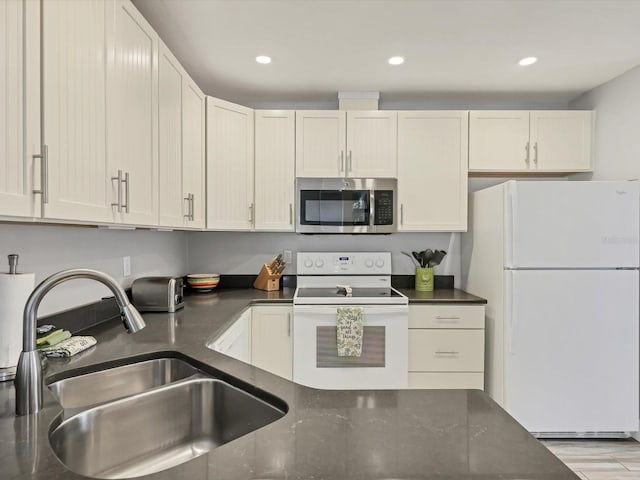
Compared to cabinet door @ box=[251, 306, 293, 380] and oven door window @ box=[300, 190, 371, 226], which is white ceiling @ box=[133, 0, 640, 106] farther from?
cabinet door @ box=[251, 306, 293, 380]

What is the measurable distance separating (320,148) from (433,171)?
0.90 m

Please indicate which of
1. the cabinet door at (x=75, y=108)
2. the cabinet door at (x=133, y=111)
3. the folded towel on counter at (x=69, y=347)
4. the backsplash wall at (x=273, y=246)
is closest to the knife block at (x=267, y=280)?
the backsplash wall at (x=273, y=246)

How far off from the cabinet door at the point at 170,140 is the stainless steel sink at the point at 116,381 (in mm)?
737

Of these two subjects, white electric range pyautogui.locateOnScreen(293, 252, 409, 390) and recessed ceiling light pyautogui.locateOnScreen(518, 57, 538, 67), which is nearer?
recessed ceiling light pyautogui.locateOnScreen(518, 57, 538, 67)

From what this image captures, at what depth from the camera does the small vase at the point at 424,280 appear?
119 inches

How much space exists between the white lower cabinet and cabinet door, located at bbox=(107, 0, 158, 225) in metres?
1.87

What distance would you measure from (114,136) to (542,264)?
7.96 feet

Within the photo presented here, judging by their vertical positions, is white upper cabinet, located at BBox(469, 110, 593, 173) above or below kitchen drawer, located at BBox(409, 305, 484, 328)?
above

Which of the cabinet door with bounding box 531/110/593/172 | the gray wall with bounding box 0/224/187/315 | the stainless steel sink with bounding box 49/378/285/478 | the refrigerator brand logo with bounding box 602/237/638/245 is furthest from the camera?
the cabinet door with bounding box 531/110/593/172

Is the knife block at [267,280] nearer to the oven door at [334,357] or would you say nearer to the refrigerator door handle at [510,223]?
the oven door at [334,357]

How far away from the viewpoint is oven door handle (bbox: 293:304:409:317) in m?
2.53

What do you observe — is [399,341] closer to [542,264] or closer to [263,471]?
[542,264]

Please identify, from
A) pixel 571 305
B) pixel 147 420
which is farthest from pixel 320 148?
pixel 147 420

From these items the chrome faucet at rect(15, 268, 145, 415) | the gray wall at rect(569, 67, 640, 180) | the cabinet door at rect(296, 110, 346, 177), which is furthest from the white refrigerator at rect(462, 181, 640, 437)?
the chrome faucet at rect(15, 268, 145, 415)
